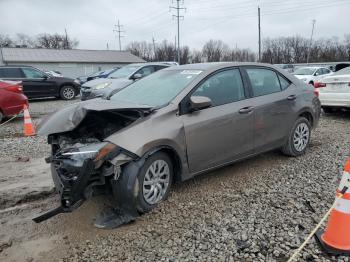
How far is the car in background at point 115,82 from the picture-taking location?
10.7 meters

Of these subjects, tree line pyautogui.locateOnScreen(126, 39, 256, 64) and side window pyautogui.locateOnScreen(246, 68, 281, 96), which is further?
tree line pyautogui.locateOnScreen(126, 39, 256, 64)

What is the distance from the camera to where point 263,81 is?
16.5 feet

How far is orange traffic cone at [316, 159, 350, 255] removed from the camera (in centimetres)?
280

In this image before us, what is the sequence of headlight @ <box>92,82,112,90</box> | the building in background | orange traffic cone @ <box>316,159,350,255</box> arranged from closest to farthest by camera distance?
1. orange traffic cone @ <box>316,159,350,255</box>
2. headlight @ <box>92,82,112,90</box>
3. the building in background

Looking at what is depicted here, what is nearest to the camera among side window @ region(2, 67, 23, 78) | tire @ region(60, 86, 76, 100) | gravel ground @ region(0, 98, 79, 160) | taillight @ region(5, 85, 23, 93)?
gravel ground @ region(0, 98, 79, 160)

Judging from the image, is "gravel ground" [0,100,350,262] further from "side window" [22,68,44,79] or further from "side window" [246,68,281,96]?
"side window" [22,68,44,79]

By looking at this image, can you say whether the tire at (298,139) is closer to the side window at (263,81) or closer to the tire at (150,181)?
the side window at (263,81)

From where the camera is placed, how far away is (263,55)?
76188mm

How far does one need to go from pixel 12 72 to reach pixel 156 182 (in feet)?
43.1

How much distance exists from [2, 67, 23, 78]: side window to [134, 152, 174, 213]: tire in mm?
12904

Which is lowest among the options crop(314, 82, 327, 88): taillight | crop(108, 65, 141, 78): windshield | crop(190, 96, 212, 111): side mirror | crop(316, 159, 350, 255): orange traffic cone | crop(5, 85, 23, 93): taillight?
crop(316, 159, 350, 255): orange traffic cone

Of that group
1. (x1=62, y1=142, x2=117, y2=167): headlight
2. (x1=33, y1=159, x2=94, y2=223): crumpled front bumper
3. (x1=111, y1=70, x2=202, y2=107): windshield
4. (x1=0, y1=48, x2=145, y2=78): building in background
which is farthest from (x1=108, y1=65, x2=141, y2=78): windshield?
(x1=0, y1=48, x2=145, y2=78): building in background

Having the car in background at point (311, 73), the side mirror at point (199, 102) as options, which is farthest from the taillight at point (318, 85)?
the car in background at point (311, 73)

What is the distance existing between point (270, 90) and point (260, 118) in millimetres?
604
